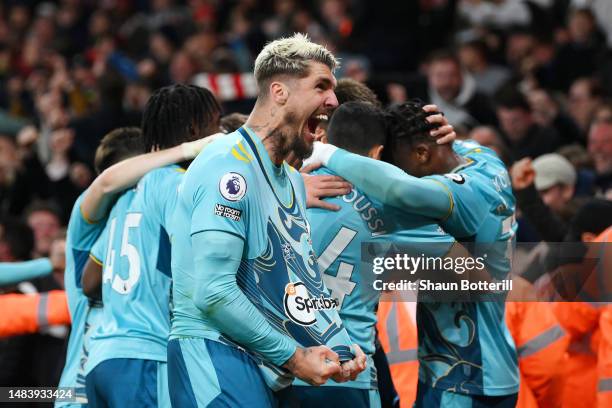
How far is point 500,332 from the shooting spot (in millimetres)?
5066

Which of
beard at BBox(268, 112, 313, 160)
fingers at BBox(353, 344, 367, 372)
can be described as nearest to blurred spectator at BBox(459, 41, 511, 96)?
beard at BBox(268, 112, 313, 160)

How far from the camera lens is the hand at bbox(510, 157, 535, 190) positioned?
6465 mm

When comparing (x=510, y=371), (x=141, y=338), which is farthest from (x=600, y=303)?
(x=141, y=338)

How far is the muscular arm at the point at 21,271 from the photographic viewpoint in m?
6.14

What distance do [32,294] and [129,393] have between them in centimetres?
249

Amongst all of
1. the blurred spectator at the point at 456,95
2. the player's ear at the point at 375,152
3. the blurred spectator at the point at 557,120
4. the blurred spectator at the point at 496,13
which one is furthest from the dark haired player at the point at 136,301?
the blurred spectator at the point at 496,13

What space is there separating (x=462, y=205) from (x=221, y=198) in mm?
1459

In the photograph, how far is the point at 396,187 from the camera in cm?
464

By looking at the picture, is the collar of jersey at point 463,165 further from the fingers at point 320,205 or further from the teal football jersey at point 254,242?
the teal football jersey at point 254,242

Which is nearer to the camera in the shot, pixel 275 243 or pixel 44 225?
pixel 275 243

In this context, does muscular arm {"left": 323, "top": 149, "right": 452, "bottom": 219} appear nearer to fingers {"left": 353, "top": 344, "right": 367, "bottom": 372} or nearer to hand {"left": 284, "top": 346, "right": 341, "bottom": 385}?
fingers {"left": 353, "top": 344, "right": 367, "bottom": 372}

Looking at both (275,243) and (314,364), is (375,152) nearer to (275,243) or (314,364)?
(275,243)

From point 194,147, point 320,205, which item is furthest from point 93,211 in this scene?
point 320,205

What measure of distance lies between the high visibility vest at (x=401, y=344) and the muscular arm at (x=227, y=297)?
6.86 ft
